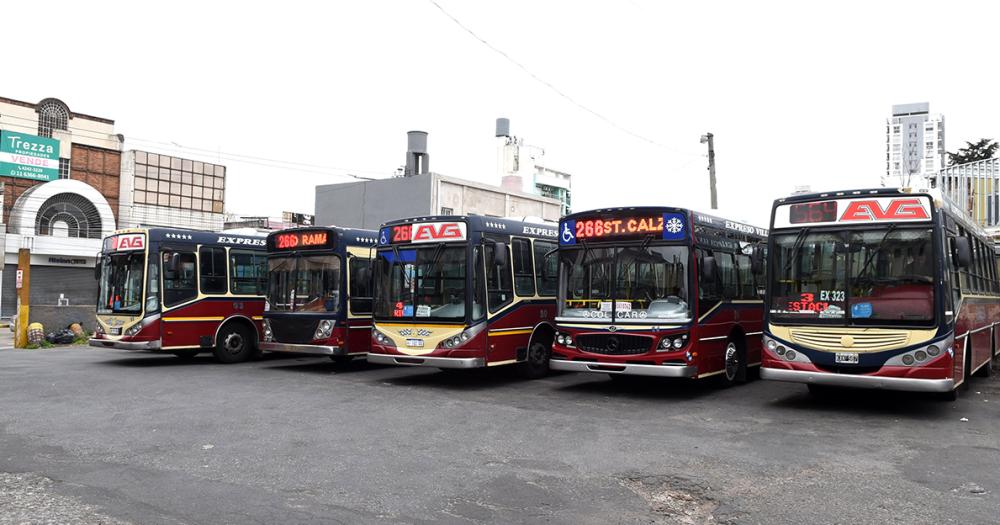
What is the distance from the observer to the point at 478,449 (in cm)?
771

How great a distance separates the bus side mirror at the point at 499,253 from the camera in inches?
485

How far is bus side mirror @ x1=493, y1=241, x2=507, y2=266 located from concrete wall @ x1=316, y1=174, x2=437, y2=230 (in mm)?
22981

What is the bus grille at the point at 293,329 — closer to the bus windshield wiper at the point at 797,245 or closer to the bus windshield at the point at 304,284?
the bus windshield at the point at 304,284

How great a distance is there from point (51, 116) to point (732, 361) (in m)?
50.1

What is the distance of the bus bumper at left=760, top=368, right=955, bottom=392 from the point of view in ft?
30.1

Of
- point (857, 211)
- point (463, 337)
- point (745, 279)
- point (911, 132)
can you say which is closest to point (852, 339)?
point (857, 211)

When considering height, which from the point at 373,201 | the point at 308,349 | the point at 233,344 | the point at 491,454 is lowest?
the point at 491,454

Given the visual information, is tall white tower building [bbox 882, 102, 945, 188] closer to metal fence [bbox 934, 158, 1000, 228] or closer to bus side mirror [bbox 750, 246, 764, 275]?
metal fence [bbox 934, 158, 1000, 228]

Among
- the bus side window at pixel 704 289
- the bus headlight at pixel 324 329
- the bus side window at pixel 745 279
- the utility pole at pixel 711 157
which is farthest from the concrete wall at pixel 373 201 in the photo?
the bus side window at pixel 704 289

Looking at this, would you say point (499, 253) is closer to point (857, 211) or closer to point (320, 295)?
point (320, 295)

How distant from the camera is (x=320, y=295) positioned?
15094 millimetres

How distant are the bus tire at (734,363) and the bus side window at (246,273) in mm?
10897

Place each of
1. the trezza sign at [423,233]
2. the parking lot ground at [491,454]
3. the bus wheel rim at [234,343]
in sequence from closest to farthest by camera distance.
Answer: the parking lot ground at [491,454]
the trezza sign at [423,233]
the bus wheel rim at [234,343]

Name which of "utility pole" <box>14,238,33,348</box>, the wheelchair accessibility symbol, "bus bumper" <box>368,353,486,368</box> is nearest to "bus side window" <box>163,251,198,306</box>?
"bus bumper" <box>368,353,486,368</box>
